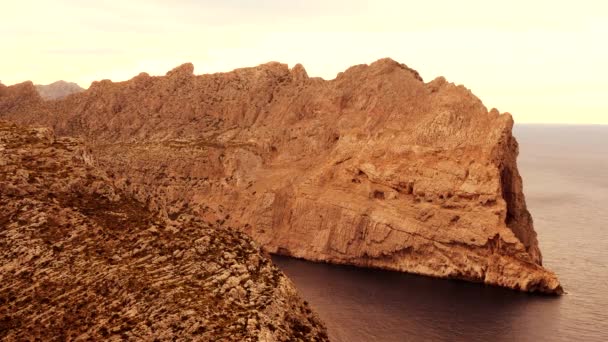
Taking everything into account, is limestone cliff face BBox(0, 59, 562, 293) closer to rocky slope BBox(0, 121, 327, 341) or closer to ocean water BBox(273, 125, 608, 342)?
ocean water BBox(273, 125, 608, 342)

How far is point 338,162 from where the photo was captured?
442 feet

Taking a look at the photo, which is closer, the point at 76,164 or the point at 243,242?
the point at 243,242

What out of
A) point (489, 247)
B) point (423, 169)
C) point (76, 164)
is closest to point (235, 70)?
point (423, 169)

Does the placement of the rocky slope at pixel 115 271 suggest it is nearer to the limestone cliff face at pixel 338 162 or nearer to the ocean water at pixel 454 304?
the ocean water at pixel 454 304

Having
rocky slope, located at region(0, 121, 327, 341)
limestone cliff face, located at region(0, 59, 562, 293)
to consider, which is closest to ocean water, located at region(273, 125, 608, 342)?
limestone cliff face, located at region(0, 59, 562, 293)

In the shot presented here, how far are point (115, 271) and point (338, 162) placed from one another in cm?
9881

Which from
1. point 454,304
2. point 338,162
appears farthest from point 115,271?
point 338,162

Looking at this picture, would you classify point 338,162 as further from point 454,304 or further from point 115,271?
point 115,271

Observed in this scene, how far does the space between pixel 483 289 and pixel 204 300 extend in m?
84.8

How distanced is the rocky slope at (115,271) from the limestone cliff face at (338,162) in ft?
269

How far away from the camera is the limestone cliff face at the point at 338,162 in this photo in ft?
387

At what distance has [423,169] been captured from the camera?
4843 inches

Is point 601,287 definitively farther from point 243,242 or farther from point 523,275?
point 243,242

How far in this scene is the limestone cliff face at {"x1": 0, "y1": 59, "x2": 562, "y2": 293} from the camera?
118 m
